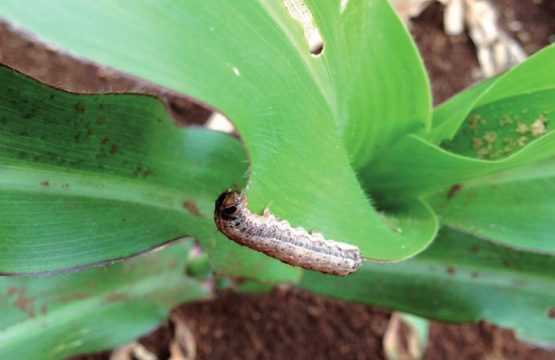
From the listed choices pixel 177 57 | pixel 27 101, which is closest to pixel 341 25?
pixel 177 57

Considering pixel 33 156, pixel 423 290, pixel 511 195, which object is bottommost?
pixel 423 290

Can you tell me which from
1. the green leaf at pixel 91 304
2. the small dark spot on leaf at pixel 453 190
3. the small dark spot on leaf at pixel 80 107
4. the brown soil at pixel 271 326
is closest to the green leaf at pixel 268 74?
the small dark spot on leaf at pixel 453 190

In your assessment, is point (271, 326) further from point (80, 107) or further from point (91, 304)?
point (80, 107)

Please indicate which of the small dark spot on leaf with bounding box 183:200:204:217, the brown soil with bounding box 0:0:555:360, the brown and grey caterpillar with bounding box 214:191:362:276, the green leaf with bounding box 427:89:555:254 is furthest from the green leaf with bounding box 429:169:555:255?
the brown soil with bounding box 0:0:555:360

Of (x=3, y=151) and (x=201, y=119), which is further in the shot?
(x=201, y=119)

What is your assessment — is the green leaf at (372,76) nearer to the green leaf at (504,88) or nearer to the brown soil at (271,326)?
the green leaf at (504,88)

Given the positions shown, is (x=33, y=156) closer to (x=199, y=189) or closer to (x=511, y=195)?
(x=199, y=189)
